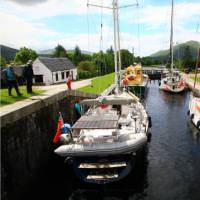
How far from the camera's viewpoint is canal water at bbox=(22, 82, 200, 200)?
13.9 metres

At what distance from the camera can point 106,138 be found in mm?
14297

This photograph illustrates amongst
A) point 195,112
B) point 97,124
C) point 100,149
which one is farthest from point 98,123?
point 195,112

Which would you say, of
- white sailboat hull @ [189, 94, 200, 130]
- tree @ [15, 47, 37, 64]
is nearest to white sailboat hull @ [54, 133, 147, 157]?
white sailboat hull @ [189, 94, 200, 130]

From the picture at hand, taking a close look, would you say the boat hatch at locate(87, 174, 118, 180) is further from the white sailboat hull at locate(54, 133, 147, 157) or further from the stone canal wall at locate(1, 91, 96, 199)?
the stone canal wall at locate(1, 91, 96, 199)

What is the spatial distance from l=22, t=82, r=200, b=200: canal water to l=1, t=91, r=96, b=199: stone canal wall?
33.2 inches

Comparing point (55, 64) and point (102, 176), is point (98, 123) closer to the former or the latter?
point (102, 176)

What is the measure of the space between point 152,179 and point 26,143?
6742 mm

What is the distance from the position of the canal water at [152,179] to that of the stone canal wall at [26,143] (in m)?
0.84

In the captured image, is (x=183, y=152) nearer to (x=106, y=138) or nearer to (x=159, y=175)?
(x=159, y=175)

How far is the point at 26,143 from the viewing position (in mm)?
14359

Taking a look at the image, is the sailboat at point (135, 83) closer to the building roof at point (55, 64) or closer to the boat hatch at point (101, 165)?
the building roof at point (55, 64)

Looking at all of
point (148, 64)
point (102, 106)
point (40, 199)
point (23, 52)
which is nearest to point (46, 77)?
point (102, 106)

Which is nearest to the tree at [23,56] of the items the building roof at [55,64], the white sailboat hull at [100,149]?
the building roof at [55,64]

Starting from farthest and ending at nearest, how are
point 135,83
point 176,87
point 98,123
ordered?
point 176,87 < point 135,83 < point 98,123
